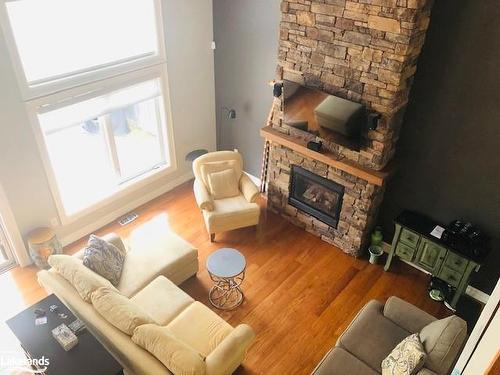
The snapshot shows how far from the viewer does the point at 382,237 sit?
196 inches

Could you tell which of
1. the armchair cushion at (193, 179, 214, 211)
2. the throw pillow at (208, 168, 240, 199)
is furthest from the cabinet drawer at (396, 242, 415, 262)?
the armchair cushion at (193, 179, 214, 211)

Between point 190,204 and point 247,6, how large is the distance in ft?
9.22

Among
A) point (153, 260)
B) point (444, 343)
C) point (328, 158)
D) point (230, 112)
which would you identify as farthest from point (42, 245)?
point (444, 343)

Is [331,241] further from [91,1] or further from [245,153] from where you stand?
[91,1]

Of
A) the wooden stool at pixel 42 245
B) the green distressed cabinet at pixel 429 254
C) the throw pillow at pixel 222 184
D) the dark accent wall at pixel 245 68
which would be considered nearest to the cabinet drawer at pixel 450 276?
the green distressed cabinet at pixel 429 254

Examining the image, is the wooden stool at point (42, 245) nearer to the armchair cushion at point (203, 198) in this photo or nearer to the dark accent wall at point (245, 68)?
the armchair cushion at point (203, 198)

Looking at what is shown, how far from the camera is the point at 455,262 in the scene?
13.7 ft

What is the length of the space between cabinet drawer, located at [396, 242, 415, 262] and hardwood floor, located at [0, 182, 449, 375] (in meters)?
0.32

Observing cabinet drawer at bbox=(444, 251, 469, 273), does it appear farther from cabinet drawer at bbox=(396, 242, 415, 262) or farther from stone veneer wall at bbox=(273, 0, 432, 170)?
stone veneer wall at bbox=(273, 0, 432, 170)

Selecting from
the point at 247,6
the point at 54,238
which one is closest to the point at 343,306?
the point at 54,238

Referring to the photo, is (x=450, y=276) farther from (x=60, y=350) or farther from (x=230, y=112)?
(x=60, y=350)

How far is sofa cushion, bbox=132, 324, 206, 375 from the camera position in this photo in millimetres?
2840

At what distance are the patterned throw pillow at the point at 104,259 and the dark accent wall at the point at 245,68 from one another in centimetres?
269

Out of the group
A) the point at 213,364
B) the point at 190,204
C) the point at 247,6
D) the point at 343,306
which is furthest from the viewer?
the point at 190,204
